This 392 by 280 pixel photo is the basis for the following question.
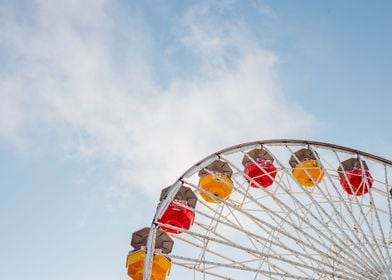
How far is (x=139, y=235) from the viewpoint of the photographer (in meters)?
12.0

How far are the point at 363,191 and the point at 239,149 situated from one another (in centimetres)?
424

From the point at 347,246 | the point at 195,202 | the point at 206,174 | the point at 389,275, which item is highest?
the point at 206,174

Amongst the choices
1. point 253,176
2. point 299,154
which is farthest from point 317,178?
point 253,176

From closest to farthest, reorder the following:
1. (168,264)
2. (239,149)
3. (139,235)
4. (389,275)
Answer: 1. (389,275)
2. (168,264)
3. (139,235)
4. (239,149)

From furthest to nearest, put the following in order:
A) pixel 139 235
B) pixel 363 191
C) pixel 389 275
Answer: pixel 363 191 < pixel 139 235 < pixel 389 275

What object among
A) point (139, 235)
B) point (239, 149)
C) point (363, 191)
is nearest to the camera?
point (139, 235)

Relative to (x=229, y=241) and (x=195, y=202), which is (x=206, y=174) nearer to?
(x=195, y=202)

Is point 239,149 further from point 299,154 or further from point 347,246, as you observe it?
point 347,246

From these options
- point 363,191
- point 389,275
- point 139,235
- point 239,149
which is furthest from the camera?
point 363,191

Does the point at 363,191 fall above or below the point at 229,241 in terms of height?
above

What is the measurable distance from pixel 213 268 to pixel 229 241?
3.54 feet

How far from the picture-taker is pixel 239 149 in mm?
13062

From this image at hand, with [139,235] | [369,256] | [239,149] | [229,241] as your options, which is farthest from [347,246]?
[139,235]

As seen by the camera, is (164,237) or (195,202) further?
(195,202)
